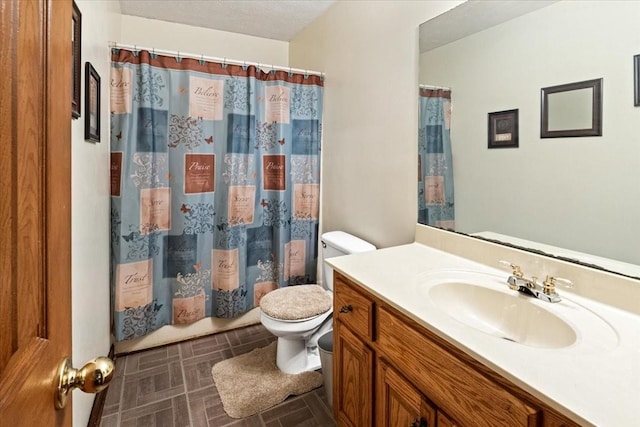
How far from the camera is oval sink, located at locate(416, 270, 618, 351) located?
913 mm

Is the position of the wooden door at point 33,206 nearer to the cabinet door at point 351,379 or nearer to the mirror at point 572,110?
the cabinet door at point 351,379

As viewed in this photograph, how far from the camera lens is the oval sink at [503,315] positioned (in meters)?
0.99

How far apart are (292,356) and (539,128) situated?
1704mm

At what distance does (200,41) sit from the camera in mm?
2836

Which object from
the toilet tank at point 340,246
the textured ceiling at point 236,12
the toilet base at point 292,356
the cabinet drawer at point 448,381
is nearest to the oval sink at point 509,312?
the cabinet drawer at point 448,381

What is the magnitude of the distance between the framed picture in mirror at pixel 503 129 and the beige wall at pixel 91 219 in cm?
159

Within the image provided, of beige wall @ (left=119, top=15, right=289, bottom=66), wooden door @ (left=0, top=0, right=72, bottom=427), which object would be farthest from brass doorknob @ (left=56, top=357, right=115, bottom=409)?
beige wall @ (left=119, top=15, right=289, bottom=66)

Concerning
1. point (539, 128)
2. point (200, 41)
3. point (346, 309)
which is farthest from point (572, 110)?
point (200, 41)

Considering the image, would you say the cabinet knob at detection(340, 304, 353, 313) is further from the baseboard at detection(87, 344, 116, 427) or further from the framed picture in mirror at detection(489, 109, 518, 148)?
the baseboard at detection(87, 344, 116, 427)

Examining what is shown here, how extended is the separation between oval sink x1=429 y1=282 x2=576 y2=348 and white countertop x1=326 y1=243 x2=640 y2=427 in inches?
2.2

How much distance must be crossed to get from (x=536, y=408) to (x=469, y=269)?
71cm

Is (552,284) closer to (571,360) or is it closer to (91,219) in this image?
(571,360)

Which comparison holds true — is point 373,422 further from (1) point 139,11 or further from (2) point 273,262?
(1) point 139,11

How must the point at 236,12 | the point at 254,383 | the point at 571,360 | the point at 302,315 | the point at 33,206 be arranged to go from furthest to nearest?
the point at 236,12
the point at 254,383
the point at 302,315
the point at 571,360
the point at 33,206
